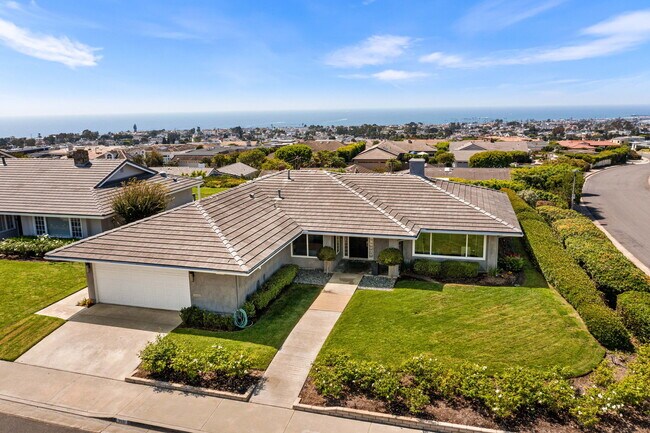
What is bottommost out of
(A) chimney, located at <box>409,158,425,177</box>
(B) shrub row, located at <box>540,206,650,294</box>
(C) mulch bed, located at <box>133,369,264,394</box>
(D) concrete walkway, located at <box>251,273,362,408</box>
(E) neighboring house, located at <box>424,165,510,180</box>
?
(D) concrete walkway, located at <box>251,273,362,408</box>

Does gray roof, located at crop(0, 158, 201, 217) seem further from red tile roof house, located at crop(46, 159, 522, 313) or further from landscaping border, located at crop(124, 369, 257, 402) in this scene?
landscaping border, located at crop(124, 369, 257, 402)

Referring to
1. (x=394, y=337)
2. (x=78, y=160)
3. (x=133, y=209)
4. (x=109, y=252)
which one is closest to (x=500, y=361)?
(x=394, y=337)

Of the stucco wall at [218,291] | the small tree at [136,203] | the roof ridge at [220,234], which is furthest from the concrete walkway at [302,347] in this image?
the small tree at [136,203]

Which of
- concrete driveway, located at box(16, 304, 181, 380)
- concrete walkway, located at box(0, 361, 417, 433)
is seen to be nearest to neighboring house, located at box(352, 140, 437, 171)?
concrete driveway, located at box(16, 304, 181, 380)

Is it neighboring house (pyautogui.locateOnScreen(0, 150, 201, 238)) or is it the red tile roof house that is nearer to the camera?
the red tile roof house

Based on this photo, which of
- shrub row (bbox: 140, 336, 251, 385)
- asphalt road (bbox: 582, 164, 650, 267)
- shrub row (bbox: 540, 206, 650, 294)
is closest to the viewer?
shrub row (bbox: 140, 336, 251, 385)

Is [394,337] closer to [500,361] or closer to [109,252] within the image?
[500,361]

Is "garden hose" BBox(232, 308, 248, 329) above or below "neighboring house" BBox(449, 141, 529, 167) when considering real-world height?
below
